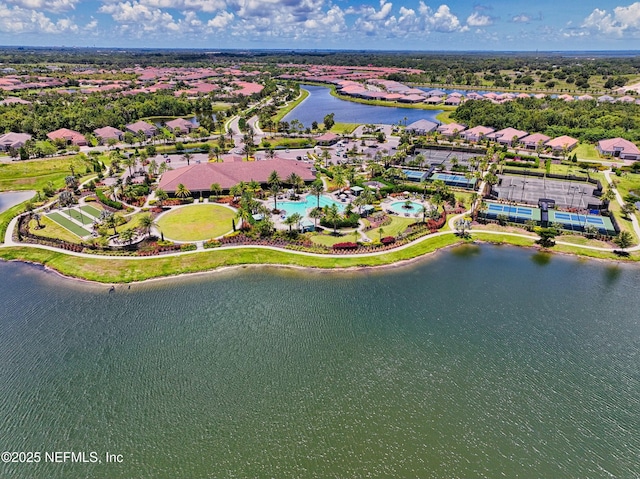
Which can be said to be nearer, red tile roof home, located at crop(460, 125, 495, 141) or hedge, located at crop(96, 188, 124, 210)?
hedge, located at crop(96, 188, 124, 210)

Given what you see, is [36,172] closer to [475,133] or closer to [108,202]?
[108,202]

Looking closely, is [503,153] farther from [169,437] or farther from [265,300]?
[169,437]

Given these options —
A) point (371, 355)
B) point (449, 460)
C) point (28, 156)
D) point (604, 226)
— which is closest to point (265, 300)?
point (371, 355)

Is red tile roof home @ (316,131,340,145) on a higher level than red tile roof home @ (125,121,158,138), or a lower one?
lower

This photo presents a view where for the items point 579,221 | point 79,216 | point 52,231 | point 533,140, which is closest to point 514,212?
point 579,221

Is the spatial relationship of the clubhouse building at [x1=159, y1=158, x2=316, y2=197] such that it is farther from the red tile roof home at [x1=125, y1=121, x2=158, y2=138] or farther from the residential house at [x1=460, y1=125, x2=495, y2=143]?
the residential house at [x1=460, y1=125, x2=495, y2=143]

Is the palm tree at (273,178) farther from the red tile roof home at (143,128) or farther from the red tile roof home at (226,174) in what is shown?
the red tile roof home at (143,128)

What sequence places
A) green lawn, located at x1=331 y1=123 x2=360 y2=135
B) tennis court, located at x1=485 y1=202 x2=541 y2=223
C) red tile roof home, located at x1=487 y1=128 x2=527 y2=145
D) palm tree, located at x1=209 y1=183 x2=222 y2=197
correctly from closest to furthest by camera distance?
tennis court, located at x1=485 y1=202 x2=541 y2=223
palm tree, located at x1=209 y1=183 x2=222 y2=197
red tile roof home, located at x1=487 y1=128 x2=527 y2=145
green lawn, located at x1=331 y1=123 x2=360 y2=135

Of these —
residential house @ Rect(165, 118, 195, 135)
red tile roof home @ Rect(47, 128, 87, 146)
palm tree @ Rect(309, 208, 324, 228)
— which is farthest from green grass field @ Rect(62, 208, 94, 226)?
residential house @ Rect(165, 118, 195, 135)
